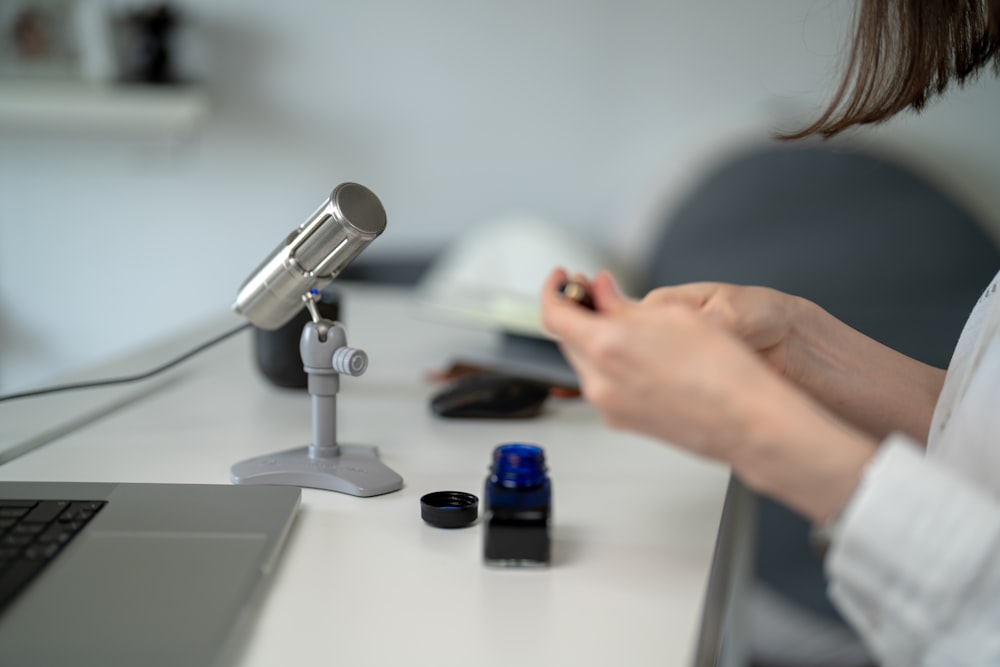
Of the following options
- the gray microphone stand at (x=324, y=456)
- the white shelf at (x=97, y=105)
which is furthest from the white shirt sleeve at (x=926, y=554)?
the white shelf at (x=97, y=105)

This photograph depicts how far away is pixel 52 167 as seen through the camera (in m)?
2.50

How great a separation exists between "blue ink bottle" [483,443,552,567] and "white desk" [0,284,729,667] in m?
0.01

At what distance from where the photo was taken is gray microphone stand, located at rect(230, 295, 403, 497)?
749 mm

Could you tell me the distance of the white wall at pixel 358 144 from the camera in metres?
2.39

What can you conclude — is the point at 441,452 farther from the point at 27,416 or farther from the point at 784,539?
the point at 784,539

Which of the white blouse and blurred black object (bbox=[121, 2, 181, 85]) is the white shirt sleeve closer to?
the white blouse

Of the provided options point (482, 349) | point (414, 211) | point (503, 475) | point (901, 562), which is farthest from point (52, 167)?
point (901, 562)

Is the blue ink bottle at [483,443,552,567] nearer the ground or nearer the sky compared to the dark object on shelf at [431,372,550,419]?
nearer the sky

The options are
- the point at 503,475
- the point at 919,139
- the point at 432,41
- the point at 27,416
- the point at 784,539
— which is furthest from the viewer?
the point at 432,41

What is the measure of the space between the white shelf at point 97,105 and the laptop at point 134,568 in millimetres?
1788

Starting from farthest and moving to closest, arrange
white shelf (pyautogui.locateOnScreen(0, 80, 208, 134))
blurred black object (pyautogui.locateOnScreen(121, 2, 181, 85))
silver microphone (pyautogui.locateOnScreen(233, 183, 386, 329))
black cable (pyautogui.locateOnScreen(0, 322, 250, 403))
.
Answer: blurred black object (pyautogui.locateOnScreen(121, 2, 181, 85)) < white shelf (pyautogui.locateOnScreen(0, 80, 208, 134)) < black cable (pyautogui.locateOnScreen(0, 322, 250, 403)) < silver microphone (pyautogui.locateOnScreen(233, 183, 386, 329))

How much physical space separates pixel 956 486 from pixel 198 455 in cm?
61

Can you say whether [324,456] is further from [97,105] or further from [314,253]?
[97,105]

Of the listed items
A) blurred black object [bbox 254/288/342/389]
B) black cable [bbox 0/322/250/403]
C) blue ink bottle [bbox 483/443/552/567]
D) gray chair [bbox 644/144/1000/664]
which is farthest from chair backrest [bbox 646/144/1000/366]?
blue ink bottle [bbox 483/443/552/567]
